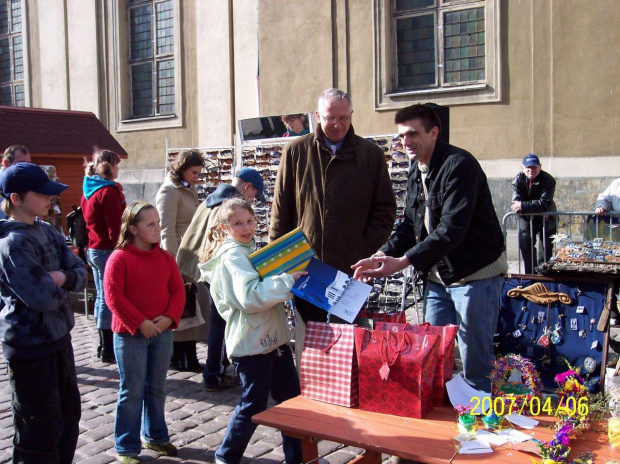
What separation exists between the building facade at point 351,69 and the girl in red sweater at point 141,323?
26.6 ft

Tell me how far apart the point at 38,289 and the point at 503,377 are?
7.12 ft

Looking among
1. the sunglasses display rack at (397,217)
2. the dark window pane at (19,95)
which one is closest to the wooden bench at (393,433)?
the sunglasses display rack at (397,217)

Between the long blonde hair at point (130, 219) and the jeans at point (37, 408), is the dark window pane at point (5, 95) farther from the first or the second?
the jeans at point (37, 408)

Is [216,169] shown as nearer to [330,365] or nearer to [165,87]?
[330,365]

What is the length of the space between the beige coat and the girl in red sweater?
5.22 feet

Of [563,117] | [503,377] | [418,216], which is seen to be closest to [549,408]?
[503,377]

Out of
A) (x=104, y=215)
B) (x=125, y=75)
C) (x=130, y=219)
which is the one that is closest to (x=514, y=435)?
(x=130, y=219)

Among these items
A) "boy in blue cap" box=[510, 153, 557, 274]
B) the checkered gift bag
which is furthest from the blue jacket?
"boy in blue cap" box=[510, 153, 557, 274]

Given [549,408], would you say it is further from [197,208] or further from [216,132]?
[216,132]

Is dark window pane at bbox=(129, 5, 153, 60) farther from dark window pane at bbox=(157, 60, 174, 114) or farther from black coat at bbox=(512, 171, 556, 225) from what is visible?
black coat at bbox=(512, 171, 556, 225)

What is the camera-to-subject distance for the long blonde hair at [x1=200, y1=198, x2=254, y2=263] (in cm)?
350

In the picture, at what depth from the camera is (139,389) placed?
3.89 m

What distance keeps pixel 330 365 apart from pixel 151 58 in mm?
15103

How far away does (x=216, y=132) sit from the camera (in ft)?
49.1
